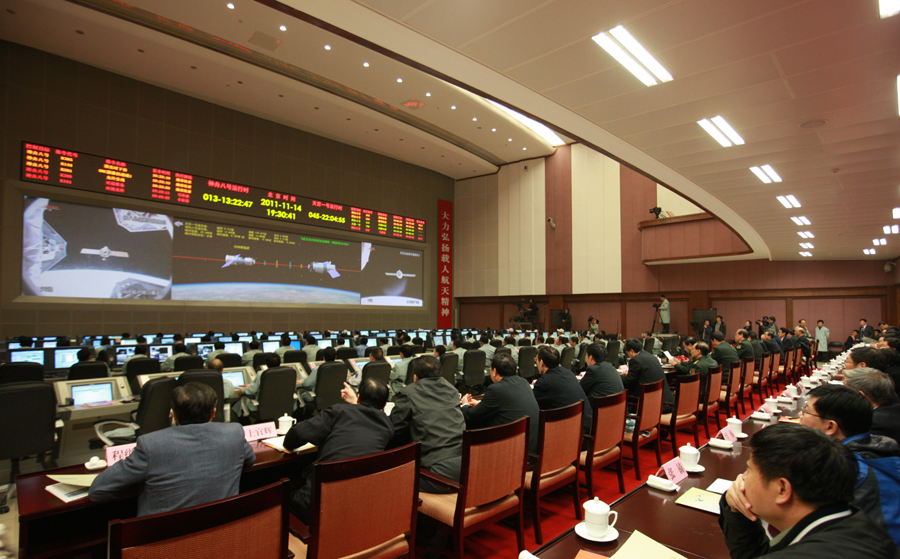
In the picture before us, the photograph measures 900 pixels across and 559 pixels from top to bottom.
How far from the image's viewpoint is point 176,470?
5.97 feet

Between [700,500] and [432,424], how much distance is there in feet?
4.82

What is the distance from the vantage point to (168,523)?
50.7 inches

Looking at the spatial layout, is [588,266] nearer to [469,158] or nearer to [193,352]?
[469,158]

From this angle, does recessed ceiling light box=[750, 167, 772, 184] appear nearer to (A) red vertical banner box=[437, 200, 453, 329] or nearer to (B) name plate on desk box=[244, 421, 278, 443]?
(B) name plate on desk box=[244, 421, 278, 443]

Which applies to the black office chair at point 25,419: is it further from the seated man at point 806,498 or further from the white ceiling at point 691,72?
the seated man at point 806,498

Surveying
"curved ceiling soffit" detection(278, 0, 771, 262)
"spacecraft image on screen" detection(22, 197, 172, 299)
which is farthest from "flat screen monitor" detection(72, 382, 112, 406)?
"spacecraft image on screen" detection(22, 197, 172, 299)

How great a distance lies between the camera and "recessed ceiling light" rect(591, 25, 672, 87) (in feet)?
10.8

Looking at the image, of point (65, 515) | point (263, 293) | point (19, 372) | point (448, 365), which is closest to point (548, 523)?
point (65, 515)

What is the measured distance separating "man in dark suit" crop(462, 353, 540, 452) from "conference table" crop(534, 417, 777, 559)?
3.80 ft

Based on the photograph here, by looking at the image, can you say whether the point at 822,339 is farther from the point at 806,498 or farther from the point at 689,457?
the point at 806,498

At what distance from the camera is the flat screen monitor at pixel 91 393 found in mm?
4199

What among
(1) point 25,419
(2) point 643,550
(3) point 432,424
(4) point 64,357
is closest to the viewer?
(2) point 643,550

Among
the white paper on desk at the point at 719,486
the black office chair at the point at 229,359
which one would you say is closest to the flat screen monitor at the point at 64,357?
the black office chair at the point at 229,359

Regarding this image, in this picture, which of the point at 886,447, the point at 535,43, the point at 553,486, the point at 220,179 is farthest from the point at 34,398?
the point at 220,179
